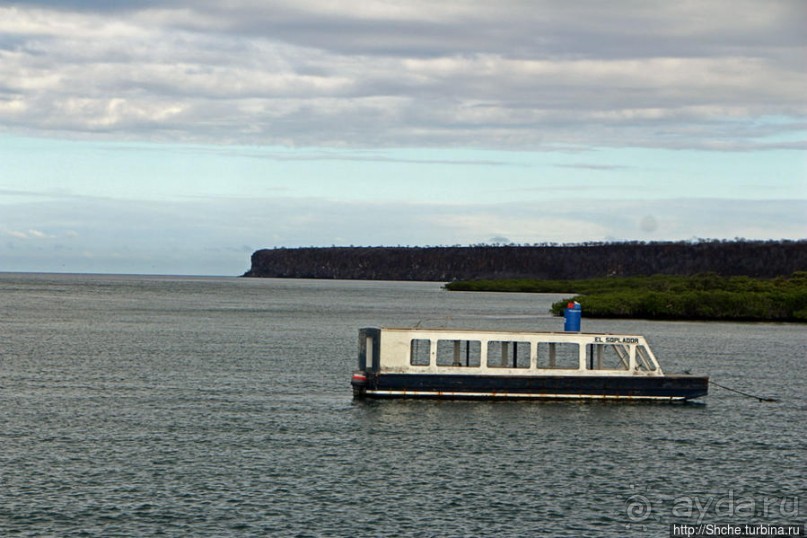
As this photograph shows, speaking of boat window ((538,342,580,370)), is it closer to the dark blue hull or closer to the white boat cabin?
the white boat cabin

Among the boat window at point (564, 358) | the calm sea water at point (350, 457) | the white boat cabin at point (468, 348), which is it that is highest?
the white boat cabin at point (468, 348)

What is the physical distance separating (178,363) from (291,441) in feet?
97.2

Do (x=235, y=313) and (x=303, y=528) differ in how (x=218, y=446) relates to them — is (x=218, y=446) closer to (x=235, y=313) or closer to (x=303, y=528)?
(x=303, y=528)

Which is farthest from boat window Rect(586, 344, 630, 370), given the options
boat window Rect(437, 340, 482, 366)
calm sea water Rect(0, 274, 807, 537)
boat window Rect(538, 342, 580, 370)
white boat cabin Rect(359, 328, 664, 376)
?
boat window Rect(437, 340, 482, 366)

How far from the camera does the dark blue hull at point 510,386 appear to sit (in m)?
49.5

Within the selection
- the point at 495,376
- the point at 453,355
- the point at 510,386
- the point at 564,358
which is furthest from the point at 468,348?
the point at 564,358

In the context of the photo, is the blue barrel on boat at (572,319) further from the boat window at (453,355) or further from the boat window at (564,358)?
the boat window at (564,358)

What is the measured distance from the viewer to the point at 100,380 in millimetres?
58250

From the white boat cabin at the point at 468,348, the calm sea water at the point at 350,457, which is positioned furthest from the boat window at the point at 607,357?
the calm sea water at the point at 350,457

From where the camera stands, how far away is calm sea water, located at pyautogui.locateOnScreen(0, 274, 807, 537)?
30.3 metres

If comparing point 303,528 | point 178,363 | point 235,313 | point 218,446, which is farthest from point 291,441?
point 235,313

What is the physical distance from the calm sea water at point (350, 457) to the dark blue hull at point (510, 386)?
63 centimetres

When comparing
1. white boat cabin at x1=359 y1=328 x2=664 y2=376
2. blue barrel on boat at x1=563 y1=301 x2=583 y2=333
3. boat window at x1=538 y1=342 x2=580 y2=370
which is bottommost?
boat window at x1=538 y1=342 x2=580 y2=370

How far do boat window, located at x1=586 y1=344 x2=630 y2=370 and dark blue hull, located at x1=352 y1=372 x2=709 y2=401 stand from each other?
1.51 m
